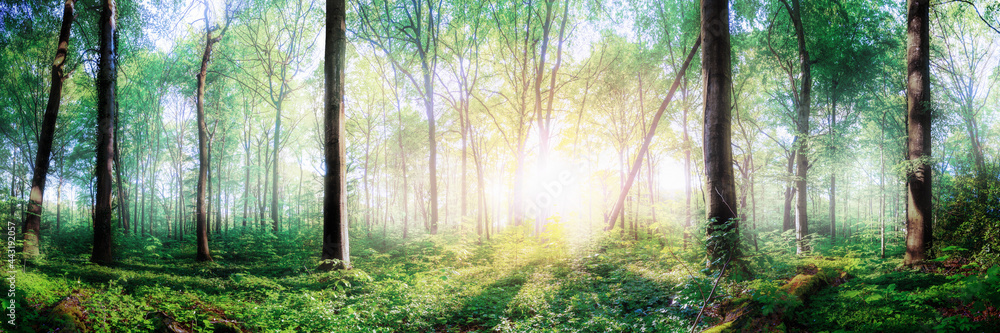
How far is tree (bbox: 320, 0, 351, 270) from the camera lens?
668cm

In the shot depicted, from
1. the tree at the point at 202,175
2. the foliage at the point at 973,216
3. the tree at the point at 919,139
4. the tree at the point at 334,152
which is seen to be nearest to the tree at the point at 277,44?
the tree at the point at 202,175

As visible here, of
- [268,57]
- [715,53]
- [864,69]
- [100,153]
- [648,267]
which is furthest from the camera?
[268,57]

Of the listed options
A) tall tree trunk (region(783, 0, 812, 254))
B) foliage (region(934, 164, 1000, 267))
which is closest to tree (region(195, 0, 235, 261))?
foliage (region(934, 164, 1000, 267))

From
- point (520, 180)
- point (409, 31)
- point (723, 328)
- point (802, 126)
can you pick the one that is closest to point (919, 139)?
point (802, 126)

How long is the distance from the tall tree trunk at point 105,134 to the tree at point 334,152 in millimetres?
4712

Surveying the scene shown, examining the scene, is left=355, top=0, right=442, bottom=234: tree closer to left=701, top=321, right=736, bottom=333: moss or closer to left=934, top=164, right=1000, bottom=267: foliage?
left=701, top=321, right=736, bottom=333: moss

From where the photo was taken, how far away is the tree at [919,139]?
568cm

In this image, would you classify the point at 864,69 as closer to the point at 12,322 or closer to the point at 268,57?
the point at 12,322

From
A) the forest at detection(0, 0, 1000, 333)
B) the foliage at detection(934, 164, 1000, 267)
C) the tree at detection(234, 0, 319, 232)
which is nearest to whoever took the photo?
the forest at detection(0, 0, 1000, 333)

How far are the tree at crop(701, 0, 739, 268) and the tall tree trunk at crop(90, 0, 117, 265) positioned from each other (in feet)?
38.5

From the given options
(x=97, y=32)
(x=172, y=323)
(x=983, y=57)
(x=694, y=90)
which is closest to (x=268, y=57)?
(x=97, y=32)

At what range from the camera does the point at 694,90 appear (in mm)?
16562

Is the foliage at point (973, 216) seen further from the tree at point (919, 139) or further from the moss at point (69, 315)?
the moss at point (69, 315)

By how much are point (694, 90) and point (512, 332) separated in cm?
1679
